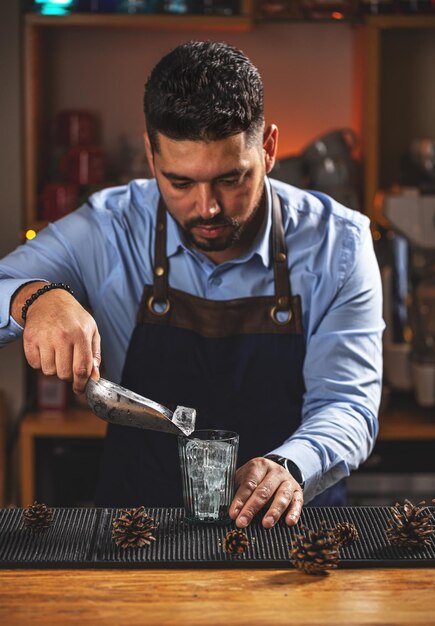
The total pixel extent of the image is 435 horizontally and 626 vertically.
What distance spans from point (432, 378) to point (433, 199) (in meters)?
0.57

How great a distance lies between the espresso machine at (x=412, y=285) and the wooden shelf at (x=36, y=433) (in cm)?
98

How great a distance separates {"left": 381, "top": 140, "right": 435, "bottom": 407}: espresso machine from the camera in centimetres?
330

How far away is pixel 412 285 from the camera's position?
3.35 metres

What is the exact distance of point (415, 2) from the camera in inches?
134

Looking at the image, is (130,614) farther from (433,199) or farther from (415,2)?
(415,2)

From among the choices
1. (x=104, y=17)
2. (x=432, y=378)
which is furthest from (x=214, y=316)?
(x=104, y=17)

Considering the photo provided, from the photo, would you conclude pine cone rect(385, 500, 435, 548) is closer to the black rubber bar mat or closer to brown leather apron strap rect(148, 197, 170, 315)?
the black rubber bar mat

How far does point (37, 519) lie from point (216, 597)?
1.22ft

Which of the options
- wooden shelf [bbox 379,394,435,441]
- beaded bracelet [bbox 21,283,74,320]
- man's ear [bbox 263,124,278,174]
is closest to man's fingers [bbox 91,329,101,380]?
beaded bracelet [bbox 21,283,74,320]

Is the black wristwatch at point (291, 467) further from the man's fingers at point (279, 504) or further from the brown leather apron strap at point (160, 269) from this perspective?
the brown leather apron strap at point (160, 269)

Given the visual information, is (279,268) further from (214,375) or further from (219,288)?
(214,375)

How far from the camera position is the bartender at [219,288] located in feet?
6.38

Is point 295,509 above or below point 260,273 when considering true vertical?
below

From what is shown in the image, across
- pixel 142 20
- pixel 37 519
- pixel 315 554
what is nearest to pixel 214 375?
pixel 37 519
